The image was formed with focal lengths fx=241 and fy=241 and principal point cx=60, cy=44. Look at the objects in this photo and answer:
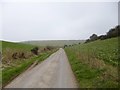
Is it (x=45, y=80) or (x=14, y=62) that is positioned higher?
(x=45, y=80)

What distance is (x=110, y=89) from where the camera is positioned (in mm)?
12383

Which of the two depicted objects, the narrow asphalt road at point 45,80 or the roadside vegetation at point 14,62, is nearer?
Result: the narrow asphalt road at point 45,80

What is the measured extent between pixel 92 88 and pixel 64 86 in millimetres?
2319

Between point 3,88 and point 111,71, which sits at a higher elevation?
point 111,71

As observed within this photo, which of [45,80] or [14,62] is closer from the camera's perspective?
[45,80]

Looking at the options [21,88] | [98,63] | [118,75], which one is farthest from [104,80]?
[98,63]

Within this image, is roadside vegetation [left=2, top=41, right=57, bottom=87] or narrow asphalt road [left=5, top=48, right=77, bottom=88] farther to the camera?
roadside vegetation [left=2, top=41, right=57, bottom=87]

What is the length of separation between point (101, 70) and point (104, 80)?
382cm

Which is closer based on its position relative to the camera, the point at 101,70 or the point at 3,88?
the point at 3,88

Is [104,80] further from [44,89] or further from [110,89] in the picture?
[44,89]

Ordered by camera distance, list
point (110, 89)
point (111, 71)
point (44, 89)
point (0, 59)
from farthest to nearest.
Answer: point (0, 59)
point (111, 71)
point (44, 89)
point (110, 89)

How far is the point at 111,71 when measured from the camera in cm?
1622

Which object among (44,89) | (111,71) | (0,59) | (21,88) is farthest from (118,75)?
(0,59)

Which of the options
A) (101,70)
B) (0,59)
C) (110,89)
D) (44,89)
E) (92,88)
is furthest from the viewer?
(0,59)
